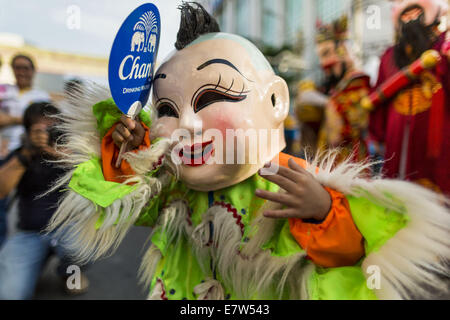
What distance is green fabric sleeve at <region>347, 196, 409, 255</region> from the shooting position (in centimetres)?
86

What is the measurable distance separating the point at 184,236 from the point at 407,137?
1.55 m

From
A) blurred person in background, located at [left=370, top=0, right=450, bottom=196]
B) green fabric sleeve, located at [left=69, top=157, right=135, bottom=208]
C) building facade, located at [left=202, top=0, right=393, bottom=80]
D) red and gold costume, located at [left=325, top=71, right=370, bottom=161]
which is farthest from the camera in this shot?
building facade, located at [left=202, top=0, right=393, bottom=80]

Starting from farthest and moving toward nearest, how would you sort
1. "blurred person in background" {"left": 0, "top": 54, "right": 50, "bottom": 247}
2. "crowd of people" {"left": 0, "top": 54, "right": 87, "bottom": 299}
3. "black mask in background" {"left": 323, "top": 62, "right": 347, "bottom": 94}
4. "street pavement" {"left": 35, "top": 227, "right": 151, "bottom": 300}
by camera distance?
"black mask in background" {"left": 323, "top": 62, "right": 347, "bottom": 94} < "blurred person in background" {"left": 0, "top": 54, "right": 50, "bottom": 247} < "street pavement" {"left": 35, "top": 227, "right": 151, "bottom": 300} < "crowd of people" {"left": 0, "top": 54, "right": 87, "bottom": 299}

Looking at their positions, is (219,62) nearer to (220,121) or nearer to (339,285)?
(220,121)

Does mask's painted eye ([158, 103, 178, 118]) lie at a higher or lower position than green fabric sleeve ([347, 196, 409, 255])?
higher

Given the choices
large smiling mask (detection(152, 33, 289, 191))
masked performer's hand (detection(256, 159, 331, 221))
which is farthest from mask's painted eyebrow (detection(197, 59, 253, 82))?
masked performer's hand (detection(256, 159, 331, 221))

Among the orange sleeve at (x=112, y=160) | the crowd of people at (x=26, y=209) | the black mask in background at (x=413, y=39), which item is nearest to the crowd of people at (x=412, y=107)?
the black mask in background at (x=413, y=39)

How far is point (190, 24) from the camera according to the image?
3.55 feet

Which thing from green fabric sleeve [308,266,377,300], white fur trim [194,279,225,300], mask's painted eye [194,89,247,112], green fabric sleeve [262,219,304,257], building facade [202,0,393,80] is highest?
building facade [202,0,393,80]

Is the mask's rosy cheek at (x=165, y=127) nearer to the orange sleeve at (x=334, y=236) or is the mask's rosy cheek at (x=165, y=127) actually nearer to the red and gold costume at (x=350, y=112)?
the orange sleeve at (x=334, y=236)

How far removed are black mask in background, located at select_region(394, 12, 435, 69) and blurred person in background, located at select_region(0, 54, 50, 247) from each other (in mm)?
2309

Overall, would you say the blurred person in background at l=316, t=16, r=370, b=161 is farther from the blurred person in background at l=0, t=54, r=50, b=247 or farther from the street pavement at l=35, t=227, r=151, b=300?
the blurred person in background at l=0, t=54, r=50, b=247
